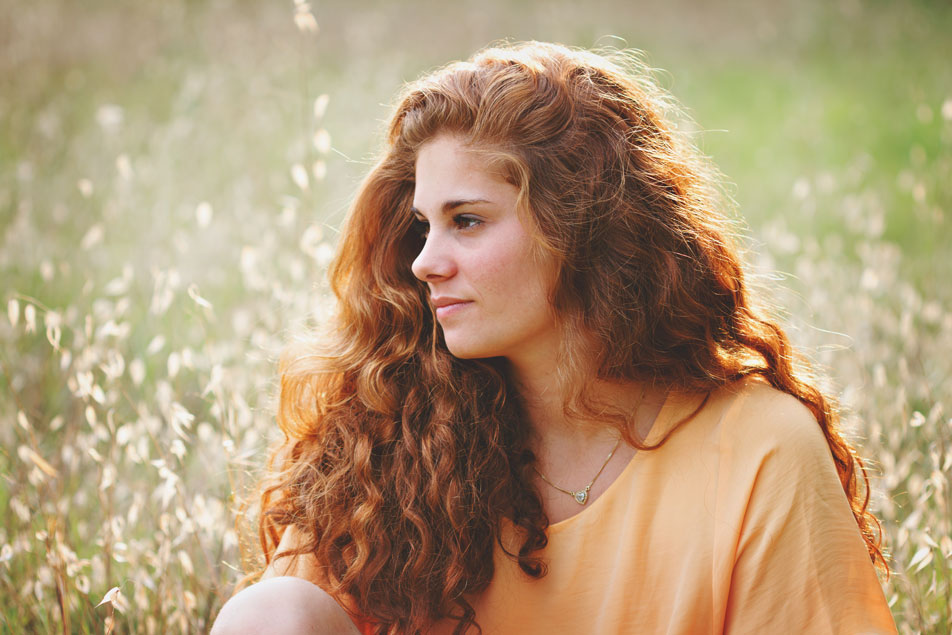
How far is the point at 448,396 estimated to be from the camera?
2254 mm

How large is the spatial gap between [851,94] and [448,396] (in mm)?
6053

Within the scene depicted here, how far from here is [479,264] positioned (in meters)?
2.07

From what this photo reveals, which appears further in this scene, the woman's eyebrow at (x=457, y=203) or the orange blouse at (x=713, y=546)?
the woman's eyebrow at (x=457, y=203)

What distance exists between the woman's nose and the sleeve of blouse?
0.77 m

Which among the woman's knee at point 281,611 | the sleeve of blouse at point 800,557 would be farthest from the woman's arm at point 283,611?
the sleeve of blouse at point 800,557

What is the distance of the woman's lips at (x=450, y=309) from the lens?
212 cm

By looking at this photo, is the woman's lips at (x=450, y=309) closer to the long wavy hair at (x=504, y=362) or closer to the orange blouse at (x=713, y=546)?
the long wavy hair at (x=504, y=362)

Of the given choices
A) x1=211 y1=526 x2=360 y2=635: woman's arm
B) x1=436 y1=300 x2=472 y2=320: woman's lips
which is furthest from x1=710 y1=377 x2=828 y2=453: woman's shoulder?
x1=211 y1=526 x2=360 y2=635: woman's arm

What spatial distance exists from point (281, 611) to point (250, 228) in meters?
3.25

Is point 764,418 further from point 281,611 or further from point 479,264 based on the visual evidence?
point 281,611

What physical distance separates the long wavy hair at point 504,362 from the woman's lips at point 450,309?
18cm

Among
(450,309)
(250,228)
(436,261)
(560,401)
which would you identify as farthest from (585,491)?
(250,228)

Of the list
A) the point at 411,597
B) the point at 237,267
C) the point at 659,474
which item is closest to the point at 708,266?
the point at 659,474

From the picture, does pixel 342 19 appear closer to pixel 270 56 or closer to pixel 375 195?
pixel 270 56
